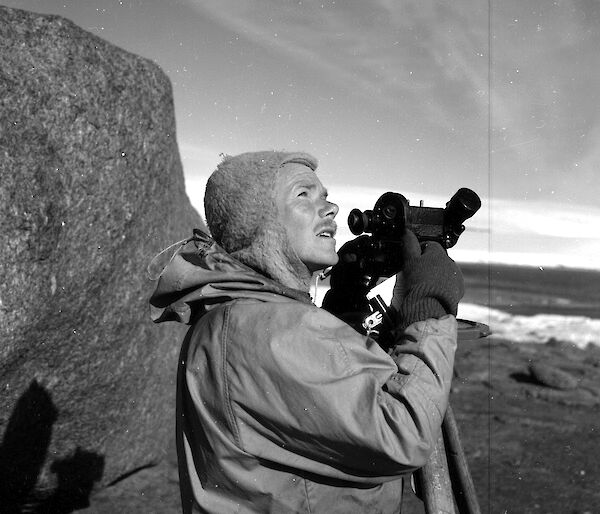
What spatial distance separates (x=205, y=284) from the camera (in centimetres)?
171

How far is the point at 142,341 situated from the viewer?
4.24 metres

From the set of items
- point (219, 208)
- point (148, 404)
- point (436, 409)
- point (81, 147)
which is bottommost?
point (148, 404)

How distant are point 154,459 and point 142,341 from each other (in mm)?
1039

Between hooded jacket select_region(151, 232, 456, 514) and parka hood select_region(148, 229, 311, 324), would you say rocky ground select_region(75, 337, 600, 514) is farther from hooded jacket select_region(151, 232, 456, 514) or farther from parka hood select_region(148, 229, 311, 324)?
parka hood select_region(148, 229, 311, 324)

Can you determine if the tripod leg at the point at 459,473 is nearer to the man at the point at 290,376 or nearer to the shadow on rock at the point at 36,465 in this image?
the man at the point at 290,376

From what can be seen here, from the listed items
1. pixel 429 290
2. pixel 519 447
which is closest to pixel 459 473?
pixel 429 290

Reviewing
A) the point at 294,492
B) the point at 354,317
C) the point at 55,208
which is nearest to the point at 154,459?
the point at 55,208

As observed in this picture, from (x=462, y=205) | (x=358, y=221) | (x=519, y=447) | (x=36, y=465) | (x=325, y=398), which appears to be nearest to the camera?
(x=325, y=398)

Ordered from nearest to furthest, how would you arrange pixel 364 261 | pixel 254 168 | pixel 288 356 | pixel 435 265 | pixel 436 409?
1. pixel 288 356
2. pixel 436 409
3. pixel 435 265
4. pixel 254 168
5. pixel 364 261

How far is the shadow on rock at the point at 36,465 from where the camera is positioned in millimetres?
3578

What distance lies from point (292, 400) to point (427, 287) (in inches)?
20.7

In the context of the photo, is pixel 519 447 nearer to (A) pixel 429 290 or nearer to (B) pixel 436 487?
(B) pixel 436 487

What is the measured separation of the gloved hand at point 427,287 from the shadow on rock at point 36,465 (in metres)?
2.62

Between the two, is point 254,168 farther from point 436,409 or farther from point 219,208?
point 436,409
